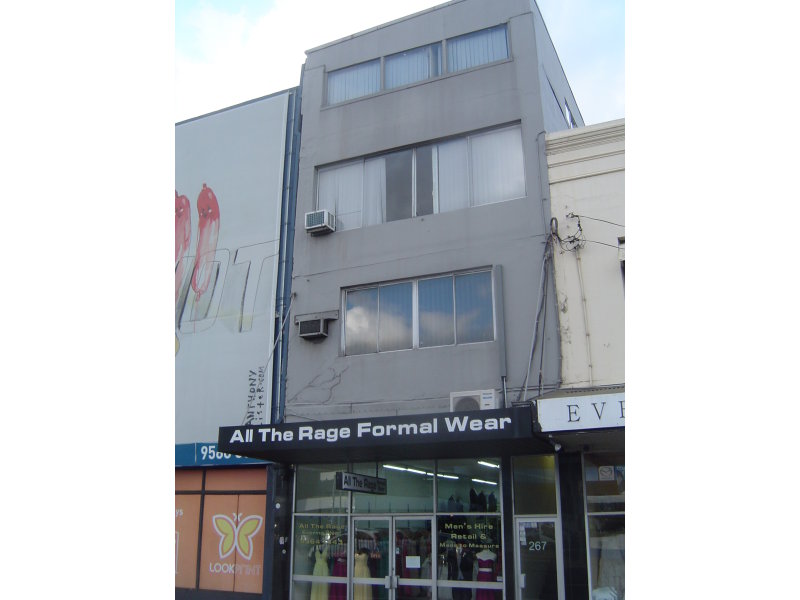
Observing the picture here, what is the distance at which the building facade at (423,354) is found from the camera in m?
10.9

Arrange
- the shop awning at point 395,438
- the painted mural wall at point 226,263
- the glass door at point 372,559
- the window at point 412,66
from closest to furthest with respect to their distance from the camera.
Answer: the shop awning at point 395,438, the glass door at point 372,559, the painted mural wall at point 226,263, the window at point 412,66

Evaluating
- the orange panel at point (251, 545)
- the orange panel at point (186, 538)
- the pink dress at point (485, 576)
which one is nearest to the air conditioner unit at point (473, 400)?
the pink dress at point (485, 576)

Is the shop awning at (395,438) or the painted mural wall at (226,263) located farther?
the painted mural wall at (226,263)

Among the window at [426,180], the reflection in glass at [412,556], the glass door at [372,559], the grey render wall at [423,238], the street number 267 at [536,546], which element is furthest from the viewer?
the window at [426,180]

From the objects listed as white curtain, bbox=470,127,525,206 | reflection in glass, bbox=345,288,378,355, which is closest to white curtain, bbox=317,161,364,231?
reflection in glass, bbox=345,288,378,355

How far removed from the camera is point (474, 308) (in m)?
12.3

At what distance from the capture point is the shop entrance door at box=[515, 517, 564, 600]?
10.6 metres

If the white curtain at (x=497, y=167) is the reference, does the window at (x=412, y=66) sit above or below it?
above

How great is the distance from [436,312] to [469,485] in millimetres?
3170

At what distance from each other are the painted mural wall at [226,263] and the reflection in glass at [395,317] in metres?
2.59

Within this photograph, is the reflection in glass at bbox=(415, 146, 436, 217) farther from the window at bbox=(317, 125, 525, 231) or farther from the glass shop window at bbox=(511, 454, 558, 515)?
the glass shop window at bbox=(511, 454, 558, 515)

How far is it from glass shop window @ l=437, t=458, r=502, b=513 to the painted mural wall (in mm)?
3909

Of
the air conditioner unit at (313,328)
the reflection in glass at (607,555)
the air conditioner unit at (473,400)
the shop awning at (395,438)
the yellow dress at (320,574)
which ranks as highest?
the air conditioner unit at (313,328)

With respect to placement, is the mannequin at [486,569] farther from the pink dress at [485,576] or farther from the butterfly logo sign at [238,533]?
the butterfly logo sign at [238,533]
